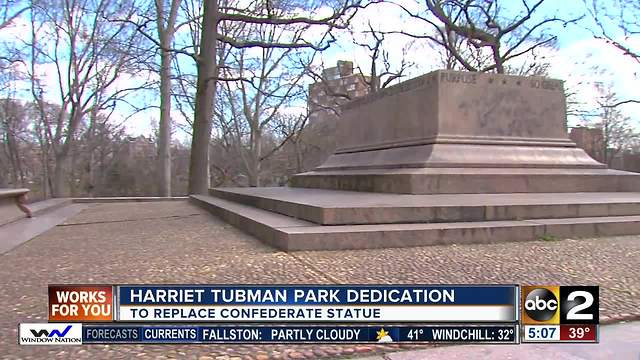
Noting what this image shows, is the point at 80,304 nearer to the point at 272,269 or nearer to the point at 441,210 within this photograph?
the point at 272,269

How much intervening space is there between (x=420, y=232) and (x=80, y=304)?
3.69 metres

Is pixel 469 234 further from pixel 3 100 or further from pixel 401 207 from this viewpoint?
pixel 3 100

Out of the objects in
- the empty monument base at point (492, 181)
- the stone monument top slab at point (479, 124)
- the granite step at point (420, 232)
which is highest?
the stone monument top slab at point (479, 124)

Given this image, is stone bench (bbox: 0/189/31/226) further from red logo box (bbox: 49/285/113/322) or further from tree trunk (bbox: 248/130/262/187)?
tree trunk (bbox: 248/130/262/187)

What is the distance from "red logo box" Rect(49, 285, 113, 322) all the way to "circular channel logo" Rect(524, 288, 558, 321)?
8.28 feet

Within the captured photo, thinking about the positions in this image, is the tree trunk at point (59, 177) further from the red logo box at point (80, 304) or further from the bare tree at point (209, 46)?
the red logo box at point (80, 304)

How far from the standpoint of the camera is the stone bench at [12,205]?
853cm

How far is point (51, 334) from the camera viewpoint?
284 cm

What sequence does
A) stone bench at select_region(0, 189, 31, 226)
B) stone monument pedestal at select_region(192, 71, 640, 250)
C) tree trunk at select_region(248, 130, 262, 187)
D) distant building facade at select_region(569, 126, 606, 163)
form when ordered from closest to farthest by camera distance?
stone monument pedestal at select_region(192, 71, 640, 250)
stone bench at select_region(0, 189, 31, 226)
tree trunk at select_region(248, 130, 262, 187)
distant building facade at select_region(569, 126, 606, 163)

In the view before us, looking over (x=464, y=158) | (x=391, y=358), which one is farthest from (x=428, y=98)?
(x=391, y=358)

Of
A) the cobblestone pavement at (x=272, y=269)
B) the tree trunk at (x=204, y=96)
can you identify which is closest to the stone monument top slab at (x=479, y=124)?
the cobblestone pavement at (x=272, y=269)

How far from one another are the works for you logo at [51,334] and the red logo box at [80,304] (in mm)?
53

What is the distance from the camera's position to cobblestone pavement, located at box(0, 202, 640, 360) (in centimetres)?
268

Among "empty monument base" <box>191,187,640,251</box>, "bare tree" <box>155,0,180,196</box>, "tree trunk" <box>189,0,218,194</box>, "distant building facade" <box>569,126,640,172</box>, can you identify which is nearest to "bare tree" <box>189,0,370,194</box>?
"tree trunk" <box>189,0,218,194</box>
